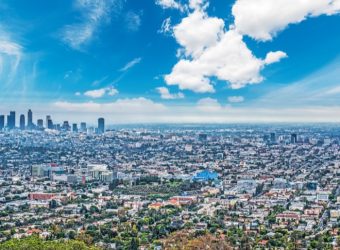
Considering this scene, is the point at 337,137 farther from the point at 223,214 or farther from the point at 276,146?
the point at 223,214

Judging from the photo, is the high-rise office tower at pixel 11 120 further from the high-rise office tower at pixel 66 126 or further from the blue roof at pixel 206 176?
the blue roof at pixel 206 176

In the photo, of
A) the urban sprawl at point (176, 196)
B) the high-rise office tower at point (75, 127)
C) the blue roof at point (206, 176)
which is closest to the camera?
the urban sprawl at point (176, 196)

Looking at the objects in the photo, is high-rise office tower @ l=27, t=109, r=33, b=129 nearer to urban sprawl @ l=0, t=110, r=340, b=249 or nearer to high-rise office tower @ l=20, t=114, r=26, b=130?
high-rise office tower @ l=20, t=114, r=26, b=130

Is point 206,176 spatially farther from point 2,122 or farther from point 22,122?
point 2,122

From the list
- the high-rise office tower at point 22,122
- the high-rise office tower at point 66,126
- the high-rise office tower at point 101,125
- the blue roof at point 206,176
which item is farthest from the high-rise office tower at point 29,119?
the blue roof at point 206,176

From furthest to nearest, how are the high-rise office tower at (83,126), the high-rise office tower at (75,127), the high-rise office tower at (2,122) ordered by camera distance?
the high-rise office tower at (83,126), the high-rise office tower at (75,127), the high-rise office tower at (2,122)

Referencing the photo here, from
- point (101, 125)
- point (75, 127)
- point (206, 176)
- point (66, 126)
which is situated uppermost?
point (101, 125)

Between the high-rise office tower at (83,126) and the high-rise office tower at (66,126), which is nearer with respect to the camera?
the high-rise office tower at (66,126)

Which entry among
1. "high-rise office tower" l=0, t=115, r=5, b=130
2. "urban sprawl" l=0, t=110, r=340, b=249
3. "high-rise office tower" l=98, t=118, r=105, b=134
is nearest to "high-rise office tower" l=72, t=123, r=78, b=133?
"high-rise office tower" l=98, t=118, r=105, b=134

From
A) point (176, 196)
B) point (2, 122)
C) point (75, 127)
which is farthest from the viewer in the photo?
point (75, 127)

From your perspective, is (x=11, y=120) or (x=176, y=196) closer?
(x=176, y=196)

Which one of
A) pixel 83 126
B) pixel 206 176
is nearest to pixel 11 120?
pixel 83 126

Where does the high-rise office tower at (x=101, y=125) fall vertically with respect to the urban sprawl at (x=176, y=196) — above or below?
above
